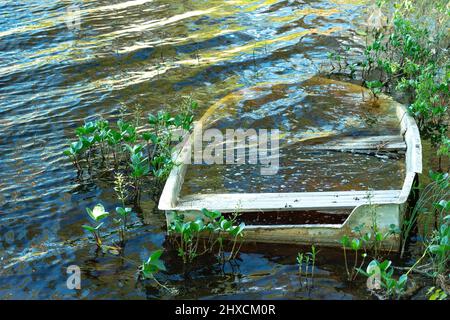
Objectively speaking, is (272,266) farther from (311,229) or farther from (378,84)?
(378,84)

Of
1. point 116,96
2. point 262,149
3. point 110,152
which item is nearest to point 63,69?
point 116,96

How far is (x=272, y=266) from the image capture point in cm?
544

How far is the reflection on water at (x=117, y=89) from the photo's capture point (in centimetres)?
535

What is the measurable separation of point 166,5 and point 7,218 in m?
7.14

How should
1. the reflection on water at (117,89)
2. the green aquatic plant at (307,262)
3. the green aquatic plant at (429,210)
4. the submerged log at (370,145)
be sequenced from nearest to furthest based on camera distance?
the green aquatic plant at (307,262) < the reflection on water at (117,89) < the green aquatic plant at (429,210) < the submerged log at (370,145)

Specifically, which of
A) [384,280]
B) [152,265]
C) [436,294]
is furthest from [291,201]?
[436,294]

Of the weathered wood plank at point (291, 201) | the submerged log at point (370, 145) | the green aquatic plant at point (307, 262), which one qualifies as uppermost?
the weathered wood plank at point (291, 201)

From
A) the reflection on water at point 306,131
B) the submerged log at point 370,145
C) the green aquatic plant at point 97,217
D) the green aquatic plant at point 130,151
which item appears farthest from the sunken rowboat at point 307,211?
the submerged log at point 370,145

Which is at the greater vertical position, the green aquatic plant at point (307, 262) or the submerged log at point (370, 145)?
the submerged log at point (370, 145)

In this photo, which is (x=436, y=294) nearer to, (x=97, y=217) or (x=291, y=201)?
(x=291, y=201)

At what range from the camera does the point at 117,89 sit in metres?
9.07

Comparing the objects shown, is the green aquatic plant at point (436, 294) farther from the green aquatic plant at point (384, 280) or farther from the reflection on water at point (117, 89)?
the reflection on water at point (117, 89)

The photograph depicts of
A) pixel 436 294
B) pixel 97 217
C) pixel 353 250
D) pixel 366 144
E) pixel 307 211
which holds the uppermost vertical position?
pixel 97 217

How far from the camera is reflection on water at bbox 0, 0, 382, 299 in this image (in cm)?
535
